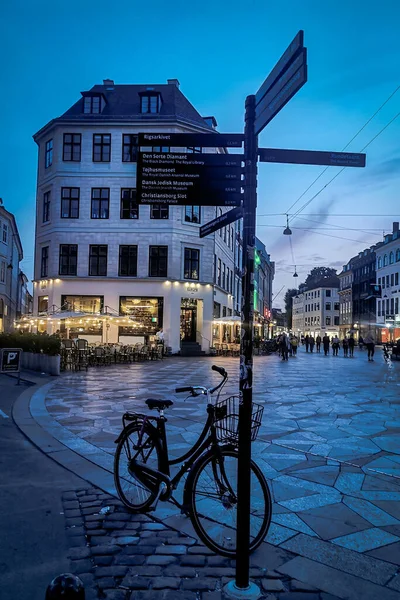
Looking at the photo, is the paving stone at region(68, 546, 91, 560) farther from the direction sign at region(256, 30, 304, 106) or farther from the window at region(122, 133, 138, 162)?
the window at region(122, 133, 138, 162)

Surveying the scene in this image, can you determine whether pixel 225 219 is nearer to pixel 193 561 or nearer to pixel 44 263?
pixel 193 561

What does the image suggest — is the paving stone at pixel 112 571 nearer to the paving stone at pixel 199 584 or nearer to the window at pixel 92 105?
the paving stone at pixel 199 584

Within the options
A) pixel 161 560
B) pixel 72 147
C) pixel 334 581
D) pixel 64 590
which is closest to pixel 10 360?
pixel 161 560

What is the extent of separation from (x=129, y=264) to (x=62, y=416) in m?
23.8

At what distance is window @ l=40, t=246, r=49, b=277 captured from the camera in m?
33.5

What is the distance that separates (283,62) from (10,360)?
1311cm

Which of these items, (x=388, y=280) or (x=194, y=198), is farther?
(x=388, y=280)

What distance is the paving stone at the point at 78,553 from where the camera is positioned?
3.48m

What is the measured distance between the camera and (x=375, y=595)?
3.01 m

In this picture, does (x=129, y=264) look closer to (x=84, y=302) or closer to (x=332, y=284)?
(x=84, y=302)

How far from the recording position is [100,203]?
107 feet

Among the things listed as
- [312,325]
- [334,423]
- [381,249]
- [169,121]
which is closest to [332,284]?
[312,325]

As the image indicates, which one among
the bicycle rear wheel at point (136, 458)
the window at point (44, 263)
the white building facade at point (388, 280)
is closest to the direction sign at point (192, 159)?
the bicycle rear wheel at point (136, 458)

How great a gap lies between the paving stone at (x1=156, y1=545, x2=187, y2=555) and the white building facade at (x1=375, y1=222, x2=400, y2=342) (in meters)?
59.1
